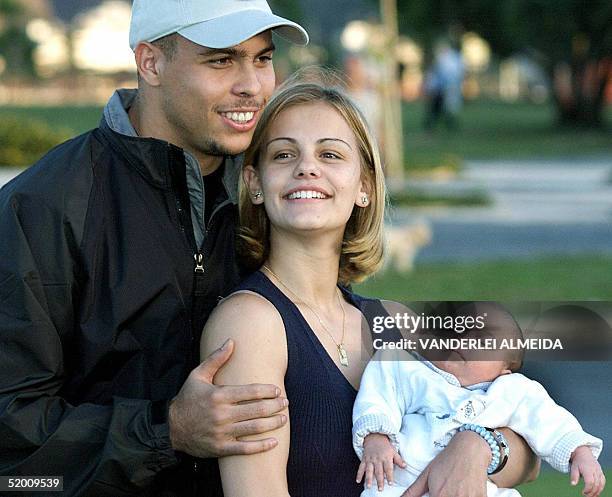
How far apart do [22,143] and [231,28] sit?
13.0 m

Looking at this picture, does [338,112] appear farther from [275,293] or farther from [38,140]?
[38,140]

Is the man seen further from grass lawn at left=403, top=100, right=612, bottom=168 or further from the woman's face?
grass lawn at left=403, top=100, right=612, bottom=168

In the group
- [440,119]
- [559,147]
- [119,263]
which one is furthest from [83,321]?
[440,119]

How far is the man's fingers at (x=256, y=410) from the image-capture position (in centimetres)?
258

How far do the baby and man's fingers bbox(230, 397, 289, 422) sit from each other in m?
0.19

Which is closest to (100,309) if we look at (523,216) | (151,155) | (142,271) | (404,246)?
(142,271)

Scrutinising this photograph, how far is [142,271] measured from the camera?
9.49 ft

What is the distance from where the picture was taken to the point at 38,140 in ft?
51.7

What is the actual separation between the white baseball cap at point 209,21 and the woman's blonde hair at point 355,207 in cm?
16

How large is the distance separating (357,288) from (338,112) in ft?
21.0

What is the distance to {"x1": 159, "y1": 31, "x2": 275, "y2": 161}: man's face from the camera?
3.06 metres

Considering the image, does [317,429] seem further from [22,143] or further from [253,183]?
[22,143]

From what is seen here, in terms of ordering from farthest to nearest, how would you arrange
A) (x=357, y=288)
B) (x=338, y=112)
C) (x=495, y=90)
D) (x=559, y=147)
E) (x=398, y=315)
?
(x=495, y=90) < (x=559, y=147) < (x=357, y=288) < (x=338, y=112) < (x=398, y=315)

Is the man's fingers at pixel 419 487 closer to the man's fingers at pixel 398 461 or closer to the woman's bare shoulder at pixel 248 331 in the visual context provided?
the man's fingers at pixel 398 461
